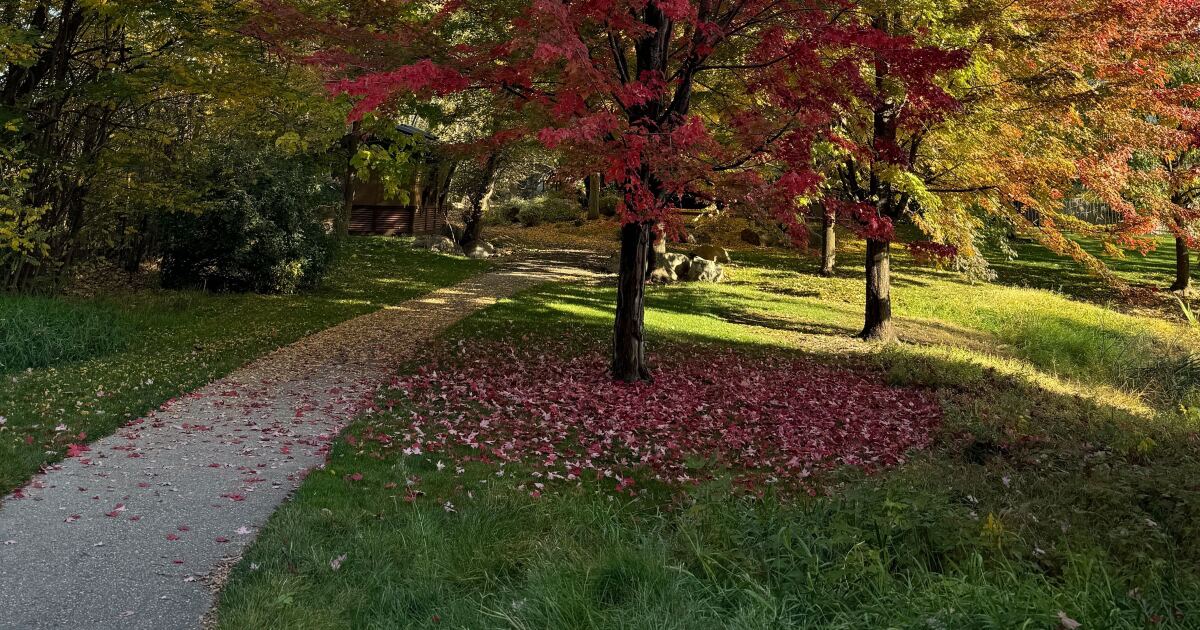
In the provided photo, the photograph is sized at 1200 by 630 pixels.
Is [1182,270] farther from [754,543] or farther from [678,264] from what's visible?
[754,543]

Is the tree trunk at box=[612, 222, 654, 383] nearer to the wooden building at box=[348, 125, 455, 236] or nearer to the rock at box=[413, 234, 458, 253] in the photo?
the rock at box=[413, 234, 458, 253]

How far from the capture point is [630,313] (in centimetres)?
1028

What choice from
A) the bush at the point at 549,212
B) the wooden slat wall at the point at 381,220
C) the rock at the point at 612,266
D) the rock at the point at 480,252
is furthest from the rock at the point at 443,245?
the bush at the point at 549,212

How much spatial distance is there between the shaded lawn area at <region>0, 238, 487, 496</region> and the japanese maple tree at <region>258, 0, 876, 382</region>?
3.67 m

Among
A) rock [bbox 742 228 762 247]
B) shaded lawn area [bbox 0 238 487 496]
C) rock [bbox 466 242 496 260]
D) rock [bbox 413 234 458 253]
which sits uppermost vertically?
rock [bbox 742 228 762 247]

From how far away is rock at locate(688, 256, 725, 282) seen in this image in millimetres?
22953

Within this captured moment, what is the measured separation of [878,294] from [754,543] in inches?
440

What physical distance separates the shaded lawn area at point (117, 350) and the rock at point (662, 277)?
7879mm

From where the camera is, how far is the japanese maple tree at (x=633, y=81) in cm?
749

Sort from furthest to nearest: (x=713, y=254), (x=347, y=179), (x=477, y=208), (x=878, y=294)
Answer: (x=477, y=208) → (x=713, y=254) → (x=347, y=179) → (x=878, y=294)

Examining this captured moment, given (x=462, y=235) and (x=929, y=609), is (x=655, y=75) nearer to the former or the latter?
(x=929, y=609)

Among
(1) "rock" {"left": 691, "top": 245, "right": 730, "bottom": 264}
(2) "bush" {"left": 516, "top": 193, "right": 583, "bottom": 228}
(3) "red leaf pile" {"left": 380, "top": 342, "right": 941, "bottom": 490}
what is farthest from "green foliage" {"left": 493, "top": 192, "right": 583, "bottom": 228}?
(3) "red leaf pile" {"left": 380, "top": 342, "right": 941, "bottom": 490}

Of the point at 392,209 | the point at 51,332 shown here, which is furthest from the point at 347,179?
→ the point at 51,332

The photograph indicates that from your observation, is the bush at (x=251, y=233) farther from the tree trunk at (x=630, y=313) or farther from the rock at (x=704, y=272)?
the rock at (x=704, y=272)
